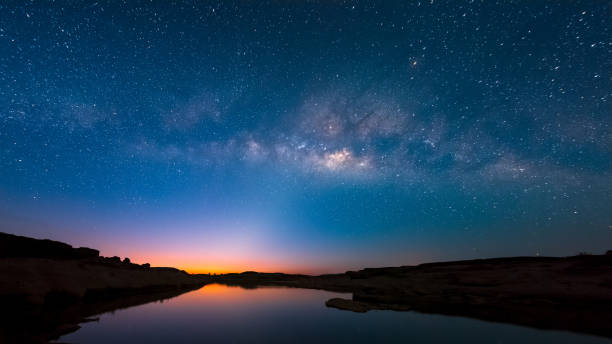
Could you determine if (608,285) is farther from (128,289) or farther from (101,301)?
(128,289)

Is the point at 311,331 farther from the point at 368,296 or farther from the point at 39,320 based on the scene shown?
the point at 368,296

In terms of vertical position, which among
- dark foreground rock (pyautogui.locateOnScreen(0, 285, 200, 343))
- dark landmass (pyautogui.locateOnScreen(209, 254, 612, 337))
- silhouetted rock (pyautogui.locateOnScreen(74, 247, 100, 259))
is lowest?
dark landmass (pyautogui.locateOnScreen(209, 254, 612, 337))

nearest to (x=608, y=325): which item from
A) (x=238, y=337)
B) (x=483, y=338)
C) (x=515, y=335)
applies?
(x=515, y=335)

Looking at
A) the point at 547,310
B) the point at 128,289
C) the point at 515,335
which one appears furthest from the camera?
the point at 128,289

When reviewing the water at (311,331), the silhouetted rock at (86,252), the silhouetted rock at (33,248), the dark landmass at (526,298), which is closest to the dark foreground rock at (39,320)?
the water at (311,331)

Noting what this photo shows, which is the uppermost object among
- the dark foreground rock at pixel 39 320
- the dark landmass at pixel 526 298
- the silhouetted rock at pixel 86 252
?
the silhouetted rock at pixel 86 252

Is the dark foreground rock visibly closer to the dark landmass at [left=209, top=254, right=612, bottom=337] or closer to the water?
the water

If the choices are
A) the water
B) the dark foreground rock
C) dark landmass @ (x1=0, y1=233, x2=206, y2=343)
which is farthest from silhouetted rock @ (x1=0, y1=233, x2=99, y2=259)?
the water

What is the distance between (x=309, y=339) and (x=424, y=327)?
706cm

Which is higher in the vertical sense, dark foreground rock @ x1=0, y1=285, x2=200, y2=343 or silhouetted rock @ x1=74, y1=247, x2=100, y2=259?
silhouetted rock @ x1=74, y1=247, x2=100, y2=259

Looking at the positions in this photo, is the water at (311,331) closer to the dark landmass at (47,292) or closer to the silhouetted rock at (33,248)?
the dark landmass at (47,292)

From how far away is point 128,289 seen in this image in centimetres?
3169

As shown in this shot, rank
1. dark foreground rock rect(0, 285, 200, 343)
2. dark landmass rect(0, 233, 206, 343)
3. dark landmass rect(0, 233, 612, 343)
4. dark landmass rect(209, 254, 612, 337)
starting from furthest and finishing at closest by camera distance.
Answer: dark landmass rect(209, 254, 612, 337), dark landmass rect(0, 233, 612, 343), dark landmass rect(0, 233, 206, 343), dark foreground rock rect(0, 285, 200, 343)

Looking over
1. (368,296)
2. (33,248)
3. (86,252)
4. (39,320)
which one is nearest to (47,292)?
(39,320)
